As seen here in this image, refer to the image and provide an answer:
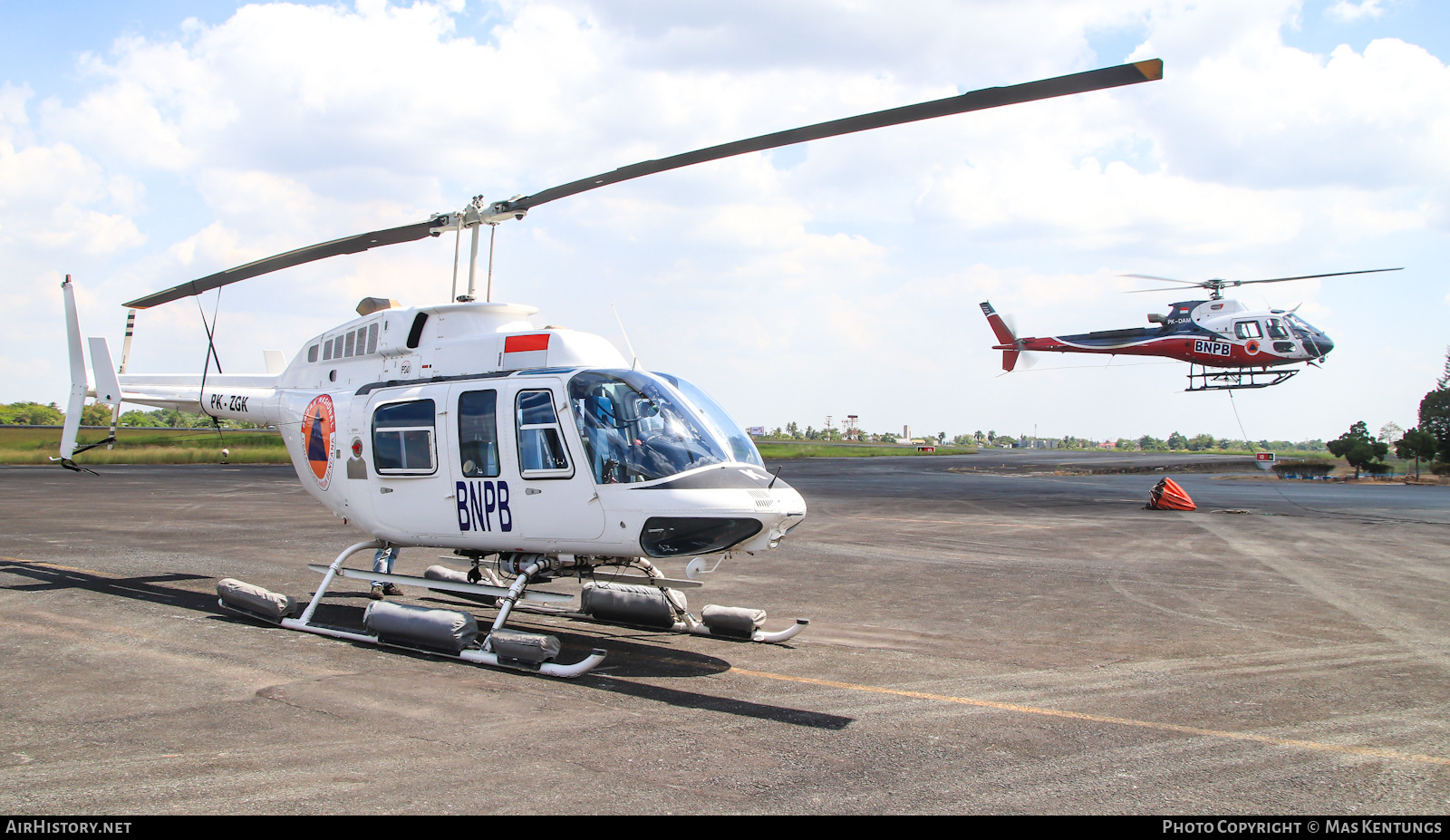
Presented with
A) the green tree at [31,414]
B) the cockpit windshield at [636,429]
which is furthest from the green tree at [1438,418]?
the green tree at [31,414]

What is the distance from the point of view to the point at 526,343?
8.61 m

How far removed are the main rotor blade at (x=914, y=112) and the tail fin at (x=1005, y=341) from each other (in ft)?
128

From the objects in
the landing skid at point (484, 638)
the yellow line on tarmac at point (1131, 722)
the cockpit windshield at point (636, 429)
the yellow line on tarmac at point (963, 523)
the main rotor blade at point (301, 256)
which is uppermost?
the main rotor blade at point (301, 256)

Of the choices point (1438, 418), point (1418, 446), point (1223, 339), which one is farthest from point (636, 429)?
point (1438, 418)

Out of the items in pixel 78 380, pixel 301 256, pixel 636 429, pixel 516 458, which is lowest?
pixel 516 458

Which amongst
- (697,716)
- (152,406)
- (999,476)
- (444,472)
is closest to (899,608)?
(697,716)

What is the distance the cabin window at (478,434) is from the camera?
829 cm

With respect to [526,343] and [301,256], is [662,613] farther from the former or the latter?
[301,256]

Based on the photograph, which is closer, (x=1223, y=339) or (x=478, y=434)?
(x=478, y=434)

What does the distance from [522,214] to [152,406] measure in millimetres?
7667

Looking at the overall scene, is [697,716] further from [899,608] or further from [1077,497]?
[1077,497]

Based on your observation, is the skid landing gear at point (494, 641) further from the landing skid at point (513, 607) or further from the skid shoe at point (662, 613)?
the skid shoe at point (662, 613)

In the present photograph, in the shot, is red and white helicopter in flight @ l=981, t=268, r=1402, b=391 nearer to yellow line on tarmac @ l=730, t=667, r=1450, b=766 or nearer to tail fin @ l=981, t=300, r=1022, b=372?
tail fin @ l=981, t=300, r=1022, b=372

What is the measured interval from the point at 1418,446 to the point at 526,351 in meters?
57.5
